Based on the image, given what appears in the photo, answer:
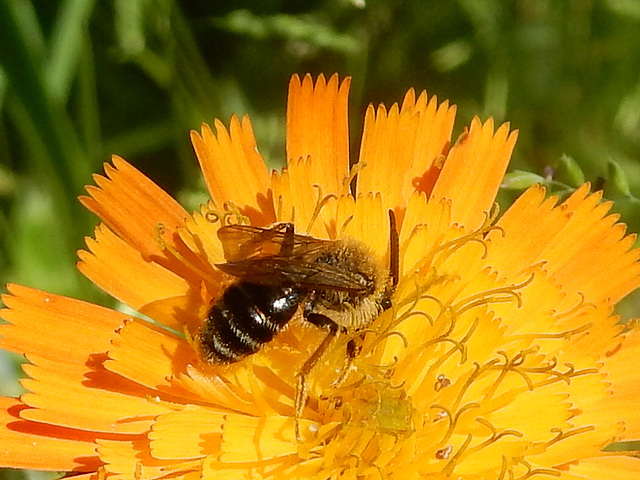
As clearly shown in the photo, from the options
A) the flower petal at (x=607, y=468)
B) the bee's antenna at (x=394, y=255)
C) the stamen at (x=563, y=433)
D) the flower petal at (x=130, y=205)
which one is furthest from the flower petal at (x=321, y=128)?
the flower petal at (x=607, y=468)

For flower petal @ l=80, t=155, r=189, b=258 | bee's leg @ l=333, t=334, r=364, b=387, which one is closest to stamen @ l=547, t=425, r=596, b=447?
bee's leg @ l=333, t=334, r=364, b=387

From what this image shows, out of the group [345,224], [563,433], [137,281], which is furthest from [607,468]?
[137,281]

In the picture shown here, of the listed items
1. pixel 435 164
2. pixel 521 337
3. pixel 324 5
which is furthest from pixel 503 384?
pixel 324 5

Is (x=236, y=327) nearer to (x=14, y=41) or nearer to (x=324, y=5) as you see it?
(x=14, y=41)

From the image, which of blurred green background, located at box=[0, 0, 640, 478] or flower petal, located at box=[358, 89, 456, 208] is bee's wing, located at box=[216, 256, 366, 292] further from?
blurred green background, located at box=[0, 0, 640, 478]

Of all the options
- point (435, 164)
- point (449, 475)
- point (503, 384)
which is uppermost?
point (435, 164)

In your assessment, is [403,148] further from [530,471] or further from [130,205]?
[530,471]
